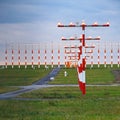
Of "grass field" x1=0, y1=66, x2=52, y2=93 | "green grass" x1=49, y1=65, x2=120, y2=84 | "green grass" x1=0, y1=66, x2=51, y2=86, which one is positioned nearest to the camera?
"grass field" x1=0, y1=66, x2=52, y2=93

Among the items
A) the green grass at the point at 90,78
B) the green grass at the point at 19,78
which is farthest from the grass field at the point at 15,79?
the green grass at the point at 90,78

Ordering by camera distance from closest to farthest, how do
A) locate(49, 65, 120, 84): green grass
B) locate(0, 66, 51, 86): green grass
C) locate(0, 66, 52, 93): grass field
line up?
locate(0, 66, 52, 93): grass field, locate(0, 66, 51, 86): green grass, locate(49, 65, 120, 84): green grass

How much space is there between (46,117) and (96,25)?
14930mm

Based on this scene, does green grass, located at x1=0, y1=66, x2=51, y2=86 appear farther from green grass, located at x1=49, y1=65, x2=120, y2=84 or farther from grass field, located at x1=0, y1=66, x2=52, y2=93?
green grass, located at x1=49, y1=65, x2=120, y2=84

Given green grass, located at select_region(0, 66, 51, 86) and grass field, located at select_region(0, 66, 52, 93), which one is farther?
green grass, located at select_region(0, 66, 51, 86)

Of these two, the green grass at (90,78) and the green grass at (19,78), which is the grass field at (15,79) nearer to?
the green grass at (19,78)

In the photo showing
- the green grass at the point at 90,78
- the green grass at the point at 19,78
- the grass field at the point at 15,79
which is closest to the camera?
the grass field at the point at 15,79

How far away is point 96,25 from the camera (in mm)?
36031

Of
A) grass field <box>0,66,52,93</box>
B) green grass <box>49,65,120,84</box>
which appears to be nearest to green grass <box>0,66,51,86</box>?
grass field <box>0,66,52,93</box>

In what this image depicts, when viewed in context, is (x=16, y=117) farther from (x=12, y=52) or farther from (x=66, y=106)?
(x=12, y=52)

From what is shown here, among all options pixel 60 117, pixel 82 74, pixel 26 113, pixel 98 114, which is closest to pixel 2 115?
pixel 26 113

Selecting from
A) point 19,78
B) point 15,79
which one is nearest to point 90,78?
point 15,79

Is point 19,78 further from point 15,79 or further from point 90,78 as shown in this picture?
point 90,78

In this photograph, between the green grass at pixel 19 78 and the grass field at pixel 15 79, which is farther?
the green grass at pixel 19 78
